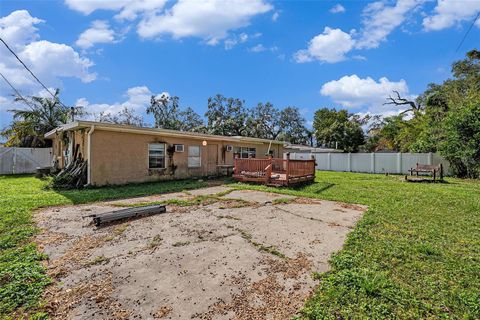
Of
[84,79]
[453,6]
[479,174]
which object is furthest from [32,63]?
[479,174]

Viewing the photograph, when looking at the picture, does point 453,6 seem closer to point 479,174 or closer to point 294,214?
point 294,214

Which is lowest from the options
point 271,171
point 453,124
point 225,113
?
point 271,171

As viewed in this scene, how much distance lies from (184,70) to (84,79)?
8.95 metres

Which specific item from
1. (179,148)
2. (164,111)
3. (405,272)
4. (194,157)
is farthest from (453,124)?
(164,111)

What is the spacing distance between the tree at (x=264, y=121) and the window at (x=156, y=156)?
24.3 metres

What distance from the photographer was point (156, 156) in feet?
38.2

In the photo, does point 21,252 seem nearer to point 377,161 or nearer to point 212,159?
point 212,159

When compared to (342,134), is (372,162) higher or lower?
lower

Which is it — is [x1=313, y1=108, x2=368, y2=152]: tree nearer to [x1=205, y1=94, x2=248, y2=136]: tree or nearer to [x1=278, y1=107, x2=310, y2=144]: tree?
[x1=278, y1=107, x2=310, y2=144]: tree

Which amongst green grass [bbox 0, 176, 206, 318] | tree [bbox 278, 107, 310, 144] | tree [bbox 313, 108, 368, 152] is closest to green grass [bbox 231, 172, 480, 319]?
green grass [bbox 0, 176, 206, 318]

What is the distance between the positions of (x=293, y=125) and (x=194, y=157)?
98.3 feet

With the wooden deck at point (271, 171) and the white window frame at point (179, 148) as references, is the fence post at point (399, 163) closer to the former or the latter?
the wooden deck at point (271, 171)

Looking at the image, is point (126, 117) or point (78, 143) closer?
point (78, 143)

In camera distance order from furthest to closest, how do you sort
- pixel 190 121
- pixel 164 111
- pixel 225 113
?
pixel 225 113
pixel 190 121
pixel 164 111
